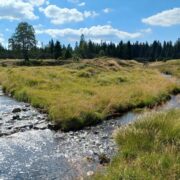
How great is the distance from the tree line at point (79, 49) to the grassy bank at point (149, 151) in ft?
242

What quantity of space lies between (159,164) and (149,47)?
180m

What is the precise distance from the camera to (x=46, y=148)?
1443 centimetres

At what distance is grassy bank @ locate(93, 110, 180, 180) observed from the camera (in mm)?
9211

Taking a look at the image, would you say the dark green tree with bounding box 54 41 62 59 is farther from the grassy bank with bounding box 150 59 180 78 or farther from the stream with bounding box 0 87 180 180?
the stream with bounding box 0 87 180 180

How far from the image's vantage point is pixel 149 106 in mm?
25297

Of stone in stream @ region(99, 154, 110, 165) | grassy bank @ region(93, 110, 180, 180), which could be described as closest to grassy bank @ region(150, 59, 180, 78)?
grassy bank @ region(93, 110, 180, 180)

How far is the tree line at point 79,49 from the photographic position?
318 ft

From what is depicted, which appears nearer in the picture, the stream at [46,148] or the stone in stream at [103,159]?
the stream at [46,148]

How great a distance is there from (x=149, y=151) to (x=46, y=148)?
5.31 metres

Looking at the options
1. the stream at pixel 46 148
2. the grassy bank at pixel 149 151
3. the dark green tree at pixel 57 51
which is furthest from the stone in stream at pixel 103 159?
the dark green tree at pixel 57 51

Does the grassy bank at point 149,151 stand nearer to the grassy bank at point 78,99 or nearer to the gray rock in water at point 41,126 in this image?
the grassy bank at point 78,99

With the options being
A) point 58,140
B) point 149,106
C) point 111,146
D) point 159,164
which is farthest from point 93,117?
point 159,164

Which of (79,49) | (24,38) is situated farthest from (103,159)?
(79,49)

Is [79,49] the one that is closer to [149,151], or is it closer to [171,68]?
[171,68]
